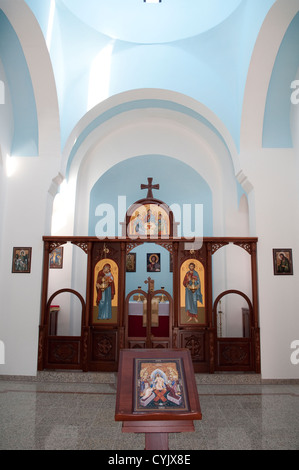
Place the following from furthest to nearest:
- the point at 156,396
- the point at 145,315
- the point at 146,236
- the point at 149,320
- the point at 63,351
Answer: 1. the point at 146,236
2. the point at 145,315
3. the point at 149,320
4. the point at 63,351
5. the point at 156,396

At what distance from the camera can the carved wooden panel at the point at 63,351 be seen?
6887mm

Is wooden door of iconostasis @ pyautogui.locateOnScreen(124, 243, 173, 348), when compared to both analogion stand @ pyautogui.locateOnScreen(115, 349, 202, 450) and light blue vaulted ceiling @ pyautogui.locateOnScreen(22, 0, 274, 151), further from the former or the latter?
light blue vaulted ceiling @ pyautogui.locateOnScreen(22, 0, 274, 151)

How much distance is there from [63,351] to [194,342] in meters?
2.58

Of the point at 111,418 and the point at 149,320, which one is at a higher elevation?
the point at 149,320

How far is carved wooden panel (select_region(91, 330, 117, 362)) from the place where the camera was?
693 centimetres

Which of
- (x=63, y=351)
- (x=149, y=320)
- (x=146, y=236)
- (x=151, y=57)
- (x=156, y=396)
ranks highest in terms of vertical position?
(x=151, y=57)

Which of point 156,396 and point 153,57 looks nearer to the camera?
point 156,396

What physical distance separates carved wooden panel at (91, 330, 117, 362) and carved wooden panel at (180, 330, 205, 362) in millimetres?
Result: 1344

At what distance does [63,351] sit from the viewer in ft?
22.7

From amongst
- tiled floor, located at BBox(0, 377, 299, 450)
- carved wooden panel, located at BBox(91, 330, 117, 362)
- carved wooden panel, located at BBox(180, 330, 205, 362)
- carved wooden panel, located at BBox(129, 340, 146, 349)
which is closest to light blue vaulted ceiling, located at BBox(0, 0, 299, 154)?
carved wooden panel, located at BBox(180, 330, 205, 362)

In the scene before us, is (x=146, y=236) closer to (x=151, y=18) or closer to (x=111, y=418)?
(x=111, y=418)

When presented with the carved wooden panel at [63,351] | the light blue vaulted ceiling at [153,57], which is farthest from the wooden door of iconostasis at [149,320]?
the light blue vaulted ceiling at [153,57]

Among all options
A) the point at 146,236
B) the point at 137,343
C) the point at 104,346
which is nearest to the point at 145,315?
the point at 137,343

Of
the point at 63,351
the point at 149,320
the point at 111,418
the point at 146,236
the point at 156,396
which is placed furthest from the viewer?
the point at 146,236
